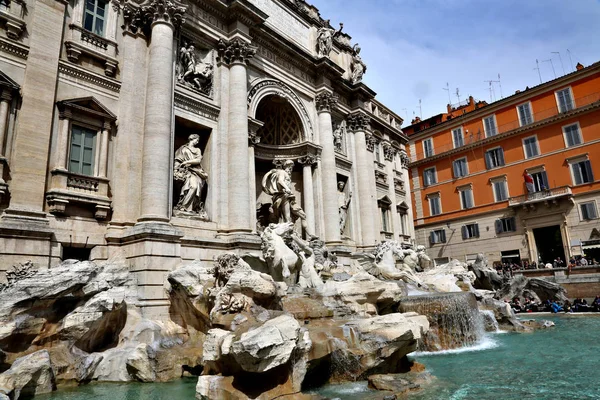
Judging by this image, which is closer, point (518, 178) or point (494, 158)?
point (518, 178)

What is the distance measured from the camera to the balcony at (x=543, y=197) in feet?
80.5

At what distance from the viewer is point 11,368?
650 cm

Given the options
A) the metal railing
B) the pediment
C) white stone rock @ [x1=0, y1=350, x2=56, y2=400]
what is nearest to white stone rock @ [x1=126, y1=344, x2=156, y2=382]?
white stone rock @ [x1=0, y1=350, x2=56, y2=400]

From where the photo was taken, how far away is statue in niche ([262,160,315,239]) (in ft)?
48.1

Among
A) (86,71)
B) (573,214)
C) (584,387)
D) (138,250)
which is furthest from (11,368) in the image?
(573,214)

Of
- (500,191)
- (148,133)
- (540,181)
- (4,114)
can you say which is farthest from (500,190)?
(4,114)

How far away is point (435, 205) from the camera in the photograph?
3206 centimetres

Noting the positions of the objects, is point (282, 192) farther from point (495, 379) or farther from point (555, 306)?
point (555, 306)

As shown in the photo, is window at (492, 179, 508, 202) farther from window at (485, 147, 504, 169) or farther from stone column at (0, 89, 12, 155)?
stone column at (0, 89, 12, 155)

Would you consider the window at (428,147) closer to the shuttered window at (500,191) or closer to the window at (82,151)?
the shuttered window at (500,191)

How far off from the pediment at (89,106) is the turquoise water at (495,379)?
6.52 meters

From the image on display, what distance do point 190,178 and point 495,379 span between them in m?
9.12

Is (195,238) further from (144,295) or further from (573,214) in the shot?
(573,214)

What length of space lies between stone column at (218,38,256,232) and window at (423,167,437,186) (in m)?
22.4
